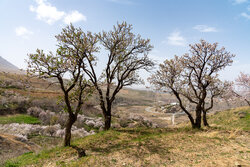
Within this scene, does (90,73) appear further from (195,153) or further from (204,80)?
(204,80)

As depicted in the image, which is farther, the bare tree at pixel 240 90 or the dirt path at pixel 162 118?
the dirt path at pixel 162 118

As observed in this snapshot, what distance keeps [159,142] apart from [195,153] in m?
2.93

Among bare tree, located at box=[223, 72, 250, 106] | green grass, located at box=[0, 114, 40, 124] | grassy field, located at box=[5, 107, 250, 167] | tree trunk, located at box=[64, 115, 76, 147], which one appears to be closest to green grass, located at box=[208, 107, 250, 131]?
bare tree, located at box=[223, 72, 250, 106]

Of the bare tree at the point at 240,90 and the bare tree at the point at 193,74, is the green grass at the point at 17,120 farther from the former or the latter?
the bare tree at the point at 240,90

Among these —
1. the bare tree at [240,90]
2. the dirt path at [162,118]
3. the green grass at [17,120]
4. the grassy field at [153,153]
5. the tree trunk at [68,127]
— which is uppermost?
the bare tree at [240,90]

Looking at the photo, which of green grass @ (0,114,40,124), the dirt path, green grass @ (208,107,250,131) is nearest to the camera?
green grass @ (208,107,250,131)

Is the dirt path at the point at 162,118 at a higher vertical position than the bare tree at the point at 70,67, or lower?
lower

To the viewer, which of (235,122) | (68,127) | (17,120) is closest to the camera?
(68,127)

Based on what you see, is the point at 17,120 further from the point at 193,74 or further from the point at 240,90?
the point at 240,90

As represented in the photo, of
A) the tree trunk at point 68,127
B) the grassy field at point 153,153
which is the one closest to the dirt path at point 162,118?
the grassy field at point 153,153

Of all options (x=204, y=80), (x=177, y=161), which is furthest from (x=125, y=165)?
(x=204, y=80)

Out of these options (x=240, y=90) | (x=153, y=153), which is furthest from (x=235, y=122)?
(x=153, y=153)

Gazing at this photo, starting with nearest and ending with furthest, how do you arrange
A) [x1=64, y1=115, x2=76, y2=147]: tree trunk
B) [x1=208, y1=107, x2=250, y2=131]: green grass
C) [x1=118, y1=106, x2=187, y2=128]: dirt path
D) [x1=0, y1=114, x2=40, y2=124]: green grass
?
[x1=64, y1=115, x2=76, y2=147]: tree trunk
[x1=208, y1=107, x2=250, y2=131]: green grass
[x1=0, y1=114, x2=40, y2=124]: green grass
[x1=118, y1=106, x2=187, y2=128]: dirt path

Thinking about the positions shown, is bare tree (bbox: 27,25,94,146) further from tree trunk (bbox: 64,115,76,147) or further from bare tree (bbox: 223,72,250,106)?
bare tree (bbox: 223,72,250,106)
